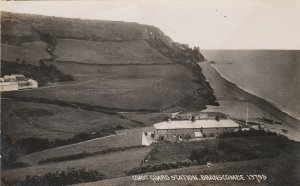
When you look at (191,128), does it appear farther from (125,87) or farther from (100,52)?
(100,52)

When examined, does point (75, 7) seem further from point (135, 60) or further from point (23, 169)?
point (23, 169)

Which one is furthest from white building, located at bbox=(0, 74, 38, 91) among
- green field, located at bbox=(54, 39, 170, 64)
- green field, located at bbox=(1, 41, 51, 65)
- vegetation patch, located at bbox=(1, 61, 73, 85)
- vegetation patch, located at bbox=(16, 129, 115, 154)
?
vegetation patch, located at bbox=(16, 129, 115, 154)

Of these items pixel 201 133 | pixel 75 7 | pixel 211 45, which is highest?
pixel 75 7

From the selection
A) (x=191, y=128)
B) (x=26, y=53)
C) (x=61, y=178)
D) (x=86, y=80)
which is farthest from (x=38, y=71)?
(x=191, y=128)

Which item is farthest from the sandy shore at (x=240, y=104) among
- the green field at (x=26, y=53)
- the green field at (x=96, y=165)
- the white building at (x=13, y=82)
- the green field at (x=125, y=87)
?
the white building at (x=13, y=82)

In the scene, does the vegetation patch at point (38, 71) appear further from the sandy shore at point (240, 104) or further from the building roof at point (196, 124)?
the sandy shore at point (240, 104)

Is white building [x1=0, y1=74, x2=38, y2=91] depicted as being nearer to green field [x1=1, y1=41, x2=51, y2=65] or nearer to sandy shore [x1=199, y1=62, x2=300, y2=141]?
green field [x1=1, y1=41, x2=51, y2=65]

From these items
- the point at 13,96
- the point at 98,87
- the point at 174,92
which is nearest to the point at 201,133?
the point at 174,92
